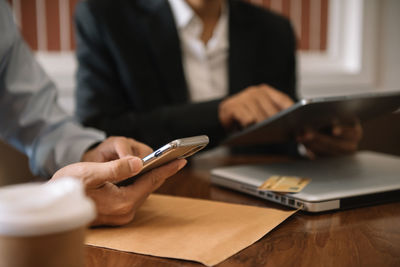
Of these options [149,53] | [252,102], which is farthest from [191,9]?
[252,102]

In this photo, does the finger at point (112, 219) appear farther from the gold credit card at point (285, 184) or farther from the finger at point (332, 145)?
the finger at point (332, 145)

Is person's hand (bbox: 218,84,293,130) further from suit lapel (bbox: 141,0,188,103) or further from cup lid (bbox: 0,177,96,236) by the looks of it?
cup lid (bbox: 0,177,96,236)

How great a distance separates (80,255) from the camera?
0.28 meters

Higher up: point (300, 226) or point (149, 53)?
point (149, 53)

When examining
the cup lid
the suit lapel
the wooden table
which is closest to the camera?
the cup lid

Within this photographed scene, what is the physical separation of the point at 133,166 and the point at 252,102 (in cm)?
60

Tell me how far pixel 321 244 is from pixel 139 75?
35.8 inches

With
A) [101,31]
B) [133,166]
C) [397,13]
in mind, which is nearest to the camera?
[133,166]

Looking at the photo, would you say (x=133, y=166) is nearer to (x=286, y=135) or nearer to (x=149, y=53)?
(x=286, y=135)

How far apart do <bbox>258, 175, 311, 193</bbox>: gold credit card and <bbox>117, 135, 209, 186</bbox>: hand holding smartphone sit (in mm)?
184

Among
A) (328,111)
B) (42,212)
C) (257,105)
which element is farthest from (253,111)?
(42,212)

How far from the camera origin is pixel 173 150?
448mm

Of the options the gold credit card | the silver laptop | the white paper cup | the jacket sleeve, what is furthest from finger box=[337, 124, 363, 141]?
the white paper cup

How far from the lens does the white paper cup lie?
0.24 meters
